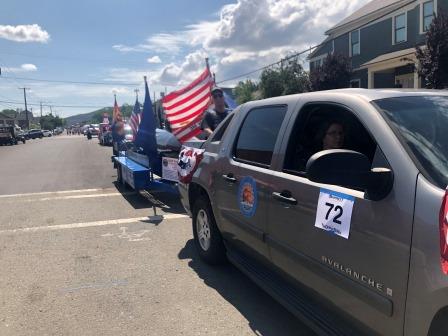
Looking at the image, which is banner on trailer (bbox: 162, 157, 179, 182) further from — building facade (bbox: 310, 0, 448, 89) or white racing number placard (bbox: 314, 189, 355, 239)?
building facade (bbox: 310, 0, 448, 89)

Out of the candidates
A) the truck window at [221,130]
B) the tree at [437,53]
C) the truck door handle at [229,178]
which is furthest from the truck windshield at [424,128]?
the tree at [437,53]

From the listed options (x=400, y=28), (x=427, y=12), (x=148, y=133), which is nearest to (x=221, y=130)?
(x=148, y=133)

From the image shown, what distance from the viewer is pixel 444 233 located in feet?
6.38

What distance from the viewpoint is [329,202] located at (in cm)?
271

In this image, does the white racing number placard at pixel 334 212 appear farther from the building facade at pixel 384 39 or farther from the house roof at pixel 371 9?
the house roof at pixel 371 9

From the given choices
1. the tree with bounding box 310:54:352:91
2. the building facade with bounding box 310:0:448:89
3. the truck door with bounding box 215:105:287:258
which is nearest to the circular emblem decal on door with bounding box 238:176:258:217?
the truck door with bounding box 215:105:287:258

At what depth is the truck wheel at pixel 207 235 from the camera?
4816 millimetres

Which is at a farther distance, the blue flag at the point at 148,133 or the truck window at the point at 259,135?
the blue flag at the point at 148,133

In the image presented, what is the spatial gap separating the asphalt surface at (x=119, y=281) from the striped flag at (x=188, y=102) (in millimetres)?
2470

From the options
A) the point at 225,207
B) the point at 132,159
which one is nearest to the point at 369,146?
the point at 225,207

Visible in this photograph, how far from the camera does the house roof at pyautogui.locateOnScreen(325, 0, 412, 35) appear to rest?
→ 24.9m

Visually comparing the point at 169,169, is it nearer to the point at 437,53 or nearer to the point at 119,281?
the point at 119,281

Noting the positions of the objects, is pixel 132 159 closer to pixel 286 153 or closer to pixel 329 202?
pixel 286 153

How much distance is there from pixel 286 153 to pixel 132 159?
25.5 ft
